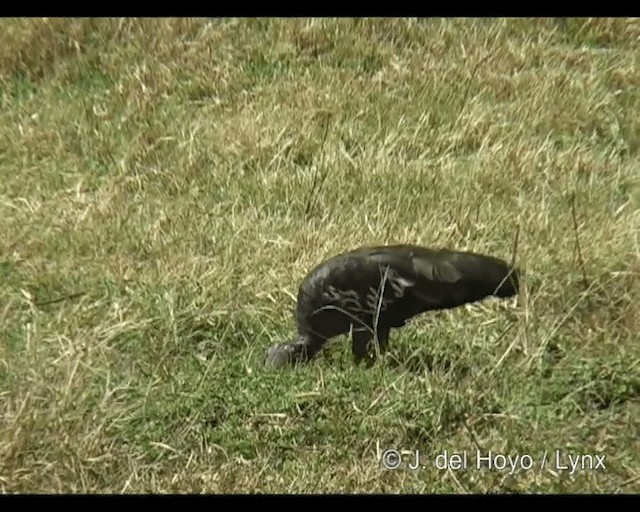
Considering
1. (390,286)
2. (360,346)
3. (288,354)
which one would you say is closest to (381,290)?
Answer: (390,286)

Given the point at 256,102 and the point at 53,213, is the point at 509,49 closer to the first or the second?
the point at 256,102

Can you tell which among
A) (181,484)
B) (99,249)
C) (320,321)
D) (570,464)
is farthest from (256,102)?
(570,464)

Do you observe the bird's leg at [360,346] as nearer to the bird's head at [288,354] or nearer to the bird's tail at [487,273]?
the bird's head at [288,354]

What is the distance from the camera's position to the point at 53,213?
2.18 m

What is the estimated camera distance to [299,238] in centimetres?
209

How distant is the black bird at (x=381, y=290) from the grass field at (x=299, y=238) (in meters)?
0.04

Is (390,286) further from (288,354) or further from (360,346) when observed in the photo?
(288,354)

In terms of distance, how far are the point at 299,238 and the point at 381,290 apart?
0.30m

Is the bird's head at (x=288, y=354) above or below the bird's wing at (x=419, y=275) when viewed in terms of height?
below

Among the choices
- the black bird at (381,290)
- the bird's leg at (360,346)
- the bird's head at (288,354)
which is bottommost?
the bird's head at (288,354)

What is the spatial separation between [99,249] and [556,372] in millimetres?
1013

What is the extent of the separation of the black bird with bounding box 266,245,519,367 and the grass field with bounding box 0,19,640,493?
0.04 metres

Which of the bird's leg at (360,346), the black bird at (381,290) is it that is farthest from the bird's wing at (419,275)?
the bird's leg at (360,346)

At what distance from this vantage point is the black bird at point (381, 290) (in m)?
1.87
